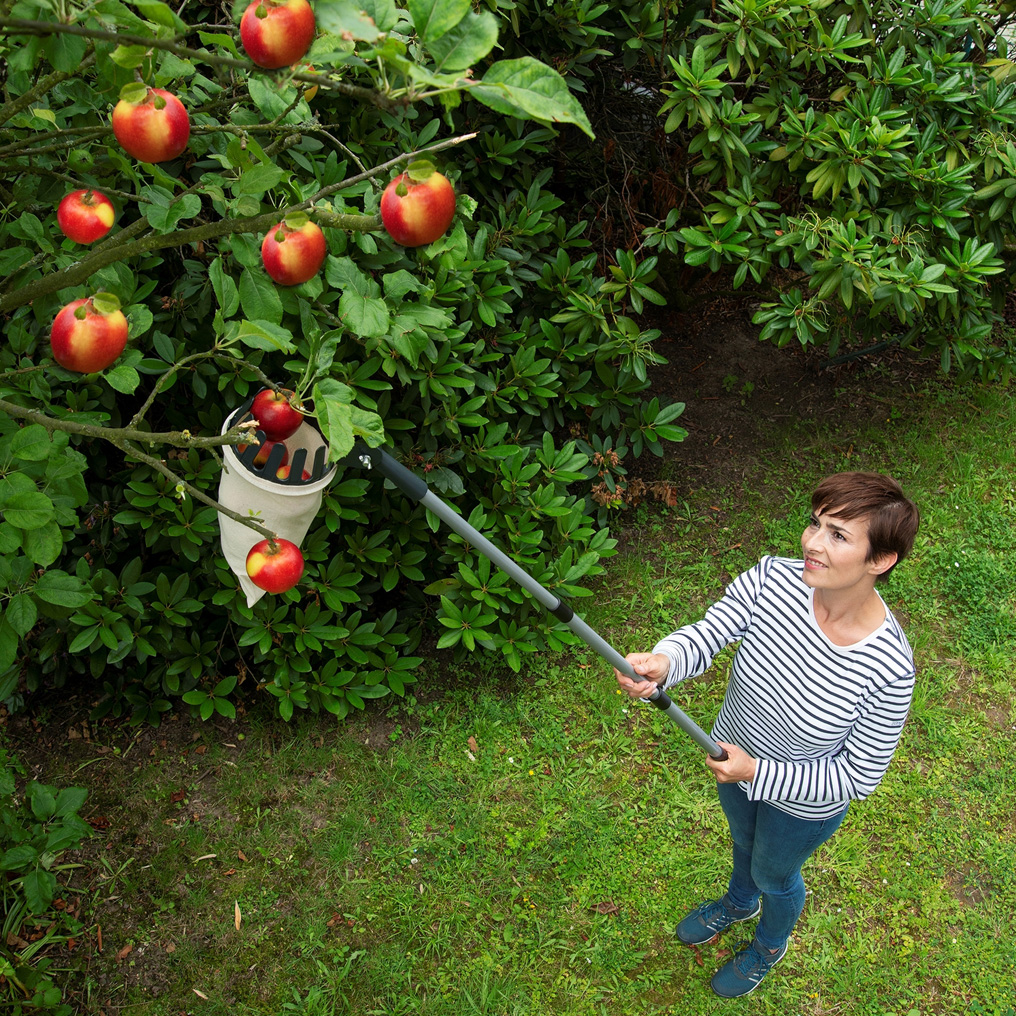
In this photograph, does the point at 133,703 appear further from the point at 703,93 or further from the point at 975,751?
the point at 975,751

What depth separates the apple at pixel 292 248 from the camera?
4.57 feet

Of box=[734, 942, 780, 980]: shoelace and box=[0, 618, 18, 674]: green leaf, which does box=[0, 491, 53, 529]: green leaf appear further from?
box=[734, 942, 780, 980]: shoelace

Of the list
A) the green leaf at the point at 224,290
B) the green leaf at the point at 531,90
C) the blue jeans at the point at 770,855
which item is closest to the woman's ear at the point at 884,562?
the blue jeans at the point at 770,855

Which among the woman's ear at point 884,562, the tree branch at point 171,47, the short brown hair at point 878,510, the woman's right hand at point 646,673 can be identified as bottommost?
the woman's right hand at point 646,673

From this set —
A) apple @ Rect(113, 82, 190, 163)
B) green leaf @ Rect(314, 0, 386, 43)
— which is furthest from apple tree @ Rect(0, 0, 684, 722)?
green leaf @ Rect(314, 0, 386, 43)

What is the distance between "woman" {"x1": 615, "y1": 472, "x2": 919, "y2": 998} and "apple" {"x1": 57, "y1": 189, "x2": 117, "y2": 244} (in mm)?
1498

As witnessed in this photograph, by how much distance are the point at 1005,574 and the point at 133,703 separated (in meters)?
3.72

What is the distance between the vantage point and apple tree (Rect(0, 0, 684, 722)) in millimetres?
1473

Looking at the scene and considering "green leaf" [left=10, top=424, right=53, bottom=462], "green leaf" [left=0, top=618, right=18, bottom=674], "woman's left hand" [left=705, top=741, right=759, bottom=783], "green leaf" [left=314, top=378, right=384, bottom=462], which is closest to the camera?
→ "green leaf" [left=314, top=378, right=384, bottom=462]

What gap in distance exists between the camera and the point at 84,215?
1.52m

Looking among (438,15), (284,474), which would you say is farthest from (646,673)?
(438,15)

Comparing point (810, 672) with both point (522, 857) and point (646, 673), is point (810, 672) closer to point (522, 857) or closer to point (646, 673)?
point (646, 673)

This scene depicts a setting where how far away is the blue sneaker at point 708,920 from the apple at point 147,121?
263 cm

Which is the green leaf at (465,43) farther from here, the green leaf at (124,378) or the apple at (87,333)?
the green leaf at (124,378)
